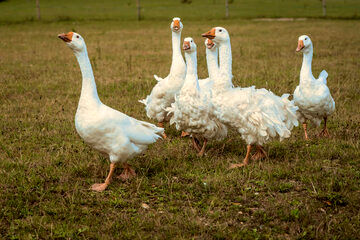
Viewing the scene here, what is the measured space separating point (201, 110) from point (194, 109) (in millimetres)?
99

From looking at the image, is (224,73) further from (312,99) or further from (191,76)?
(312,99)

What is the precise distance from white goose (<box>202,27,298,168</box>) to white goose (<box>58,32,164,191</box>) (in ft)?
3.98

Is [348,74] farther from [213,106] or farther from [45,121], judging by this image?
[45,121]

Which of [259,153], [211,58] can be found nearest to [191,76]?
[211,58]

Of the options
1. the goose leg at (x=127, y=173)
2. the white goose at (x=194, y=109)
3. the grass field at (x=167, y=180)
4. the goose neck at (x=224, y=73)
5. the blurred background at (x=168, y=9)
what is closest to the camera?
the grass field at (x=167, y=180)

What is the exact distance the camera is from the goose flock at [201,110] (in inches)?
187

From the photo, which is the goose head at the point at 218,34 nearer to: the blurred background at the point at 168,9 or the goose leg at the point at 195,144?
the goose leg at the point at 195,144

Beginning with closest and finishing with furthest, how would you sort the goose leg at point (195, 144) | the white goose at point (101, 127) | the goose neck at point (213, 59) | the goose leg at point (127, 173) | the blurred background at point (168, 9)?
the white goose at point (101, 127) → the goose leg at point (127, 173) → the goose leg at point (195, 144) → the goose neck at point (213, 59) → the blurred background at point (168, 9)

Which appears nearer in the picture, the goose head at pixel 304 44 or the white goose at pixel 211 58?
the white goose at pixel 211 58

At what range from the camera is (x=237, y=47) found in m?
15.5

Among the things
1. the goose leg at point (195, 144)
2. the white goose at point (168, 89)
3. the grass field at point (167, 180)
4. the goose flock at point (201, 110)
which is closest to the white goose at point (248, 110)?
the goose flock at point (201, 110)

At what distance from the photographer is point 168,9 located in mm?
30266

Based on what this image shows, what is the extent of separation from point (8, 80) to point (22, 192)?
6.46m

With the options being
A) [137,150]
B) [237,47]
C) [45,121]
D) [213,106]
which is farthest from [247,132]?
[237,47]
